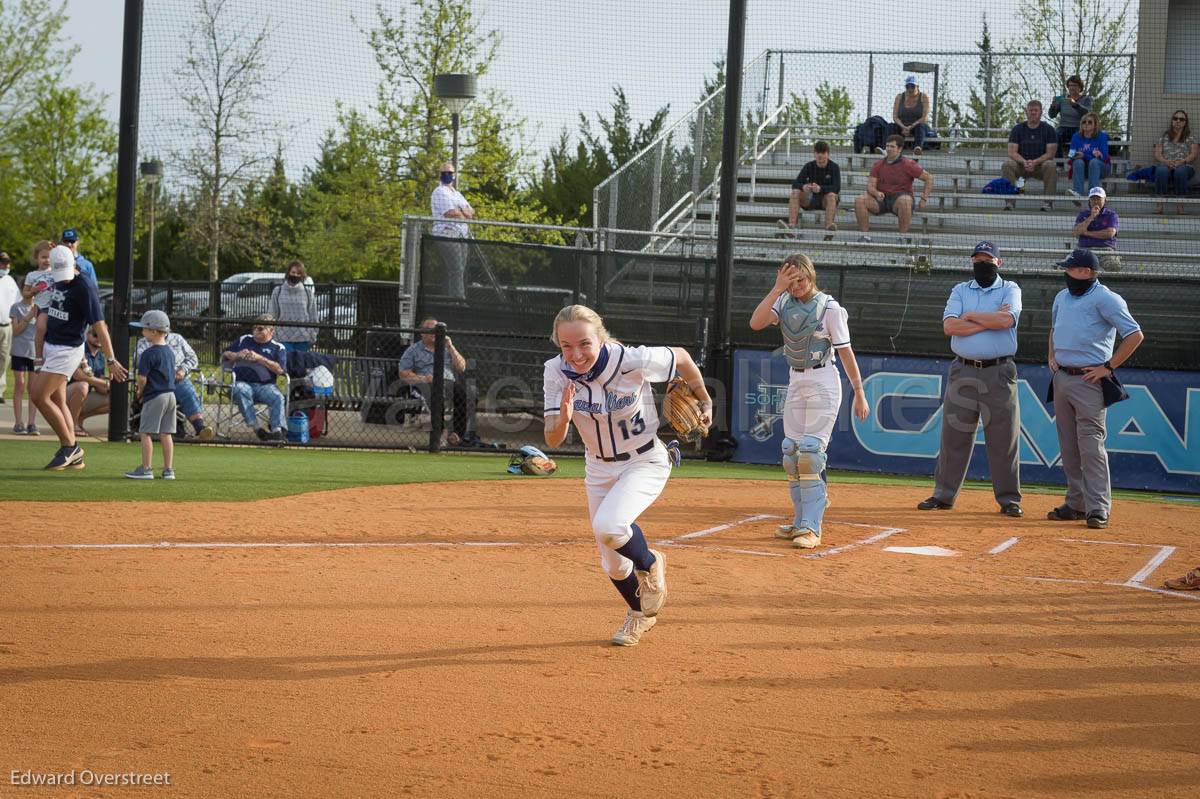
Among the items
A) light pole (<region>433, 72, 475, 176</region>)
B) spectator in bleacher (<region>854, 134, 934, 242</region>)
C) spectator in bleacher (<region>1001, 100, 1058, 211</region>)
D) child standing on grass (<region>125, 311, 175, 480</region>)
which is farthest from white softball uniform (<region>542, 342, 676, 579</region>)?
spectator in bleacher (<region>1001, 100, 1058, 211</region>)

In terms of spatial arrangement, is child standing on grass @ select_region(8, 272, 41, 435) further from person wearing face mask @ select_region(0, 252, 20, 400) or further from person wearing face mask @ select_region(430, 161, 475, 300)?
person wearing face mask @ select_region(430, 161, 475, 300)

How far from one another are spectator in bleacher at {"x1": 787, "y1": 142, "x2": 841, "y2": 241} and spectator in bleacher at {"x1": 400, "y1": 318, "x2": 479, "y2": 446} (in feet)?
24.4

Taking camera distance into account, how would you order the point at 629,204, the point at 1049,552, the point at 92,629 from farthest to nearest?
the point at 629,204
the point at 1049,552
the point at 92,629

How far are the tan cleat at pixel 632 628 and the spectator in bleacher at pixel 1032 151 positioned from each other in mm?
16943

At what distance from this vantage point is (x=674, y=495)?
12039 millimetres

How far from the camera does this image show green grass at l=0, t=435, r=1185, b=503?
35.8ft

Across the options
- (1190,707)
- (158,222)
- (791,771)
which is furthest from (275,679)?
(158,222)

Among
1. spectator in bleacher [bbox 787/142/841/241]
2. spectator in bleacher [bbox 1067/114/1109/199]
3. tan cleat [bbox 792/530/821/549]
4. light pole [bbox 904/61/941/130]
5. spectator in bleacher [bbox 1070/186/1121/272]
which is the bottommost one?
tan cleat [bbox 792/530/821/549]

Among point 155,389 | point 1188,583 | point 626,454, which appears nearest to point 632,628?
point 626,454

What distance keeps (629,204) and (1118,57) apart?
10.6 m

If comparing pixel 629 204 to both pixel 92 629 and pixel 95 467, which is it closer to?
pixel 95 467

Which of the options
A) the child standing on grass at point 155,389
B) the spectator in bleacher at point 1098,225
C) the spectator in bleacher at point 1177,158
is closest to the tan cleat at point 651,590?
the child standing on grass at point 155,389

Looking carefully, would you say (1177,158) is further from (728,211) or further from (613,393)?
(613,393)

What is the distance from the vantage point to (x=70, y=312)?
458 inches
